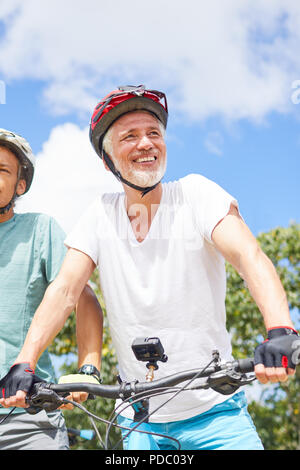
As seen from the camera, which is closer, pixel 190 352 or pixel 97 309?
pixel 190 352

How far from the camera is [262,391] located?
554 inches

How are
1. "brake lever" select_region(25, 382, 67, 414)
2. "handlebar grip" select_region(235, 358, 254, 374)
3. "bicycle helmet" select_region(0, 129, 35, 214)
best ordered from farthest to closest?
1. "bicycle helmet" select_region(0, 129, 35, 214)
2. "brake lever" select_region(25, 382, 67, 414)
3. "handlebar grip" select_region(235, 358, 254, 374)

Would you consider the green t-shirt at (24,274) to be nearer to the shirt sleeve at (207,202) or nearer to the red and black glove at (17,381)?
the red and black glove at (17,381)

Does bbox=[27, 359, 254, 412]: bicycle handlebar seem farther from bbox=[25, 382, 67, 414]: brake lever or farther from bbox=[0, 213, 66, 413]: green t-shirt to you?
bbox=[0, 213, 66, 413]: green t-shirt

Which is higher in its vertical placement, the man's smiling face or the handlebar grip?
the man's smiling face

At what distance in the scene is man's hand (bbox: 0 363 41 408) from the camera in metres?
2.62

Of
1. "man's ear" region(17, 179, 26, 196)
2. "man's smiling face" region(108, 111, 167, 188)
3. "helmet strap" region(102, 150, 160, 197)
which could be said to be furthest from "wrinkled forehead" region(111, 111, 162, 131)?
"man's ear" region(17, 179, 26, 196)

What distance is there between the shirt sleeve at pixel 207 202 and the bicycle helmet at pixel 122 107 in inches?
11.0

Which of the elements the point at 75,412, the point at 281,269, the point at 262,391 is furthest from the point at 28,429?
the point at 262,391

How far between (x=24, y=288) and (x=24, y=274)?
0.10 m

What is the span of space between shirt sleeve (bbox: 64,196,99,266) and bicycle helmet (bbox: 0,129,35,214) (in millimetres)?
778

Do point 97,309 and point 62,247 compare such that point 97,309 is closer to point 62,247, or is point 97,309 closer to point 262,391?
point 62,247
